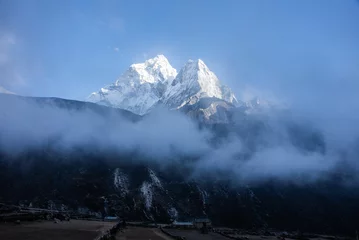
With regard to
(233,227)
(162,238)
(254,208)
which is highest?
(254,208)

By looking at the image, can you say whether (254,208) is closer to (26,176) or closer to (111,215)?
(111,215)

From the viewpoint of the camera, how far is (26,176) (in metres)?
195

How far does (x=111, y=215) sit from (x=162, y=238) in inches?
3115

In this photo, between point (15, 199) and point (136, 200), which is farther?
point (136, 200)

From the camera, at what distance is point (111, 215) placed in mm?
177250

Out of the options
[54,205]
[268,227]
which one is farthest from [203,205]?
[54,205]

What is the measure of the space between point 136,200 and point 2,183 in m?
72.5

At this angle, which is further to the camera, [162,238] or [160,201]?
[160,201]

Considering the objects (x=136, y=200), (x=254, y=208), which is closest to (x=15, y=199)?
(x=136, y=200)

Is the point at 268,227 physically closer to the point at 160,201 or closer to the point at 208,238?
the point at 160,201

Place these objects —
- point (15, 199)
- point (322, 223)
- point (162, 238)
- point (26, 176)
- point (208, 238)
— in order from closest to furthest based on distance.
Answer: point (162, 238), point (208, 238), point (15, 199), point (322, 223), point (26, 176)

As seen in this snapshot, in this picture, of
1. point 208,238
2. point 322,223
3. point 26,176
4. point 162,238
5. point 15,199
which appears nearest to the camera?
point 162,238

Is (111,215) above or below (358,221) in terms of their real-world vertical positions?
below

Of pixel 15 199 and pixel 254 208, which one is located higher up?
pixel 254 208
